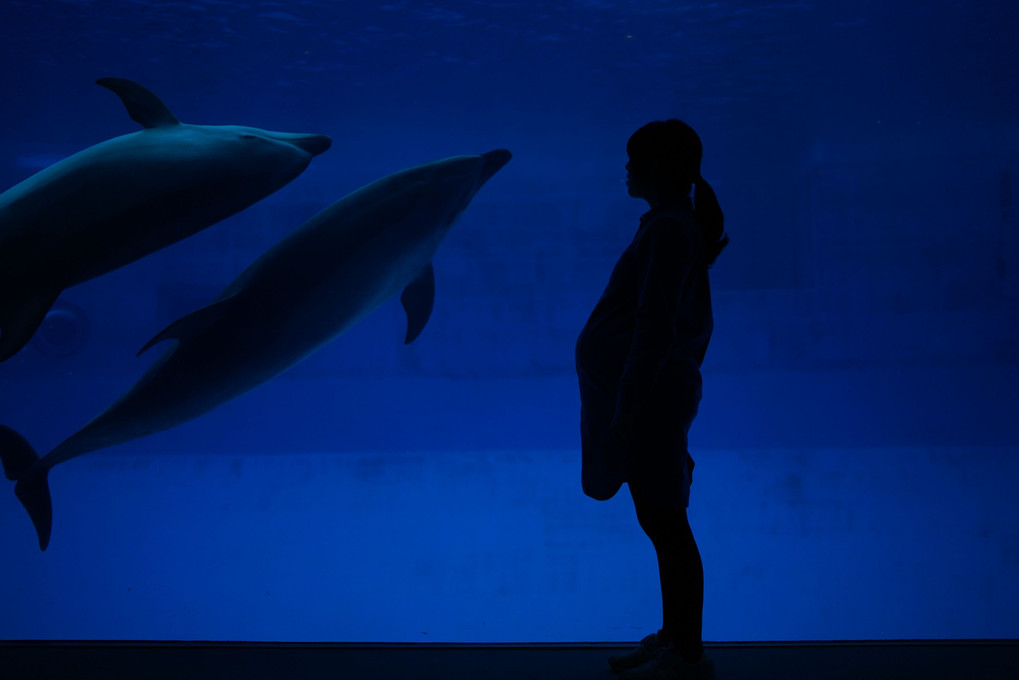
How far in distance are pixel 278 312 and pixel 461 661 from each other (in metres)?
1.41

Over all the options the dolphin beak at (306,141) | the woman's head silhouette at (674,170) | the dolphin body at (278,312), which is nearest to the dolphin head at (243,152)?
the dolphin beak at (306,141)

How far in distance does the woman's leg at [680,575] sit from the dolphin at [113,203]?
1.67 metres

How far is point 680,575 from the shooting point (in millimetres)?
2115

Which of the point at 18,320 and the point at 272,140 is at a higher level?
the point at 272,140

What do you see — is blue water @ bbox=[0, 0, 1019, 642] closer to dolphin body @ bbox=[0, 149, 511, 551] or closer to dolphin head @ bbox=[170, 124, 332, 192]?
dolphin body @ bbox=[0, 149, 511, 551]

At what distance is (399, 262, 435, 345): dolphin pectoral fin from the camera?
10.2 feet

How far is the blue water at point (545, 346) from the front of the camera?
577 cm

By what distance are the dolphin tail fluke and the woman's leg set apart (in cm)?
226

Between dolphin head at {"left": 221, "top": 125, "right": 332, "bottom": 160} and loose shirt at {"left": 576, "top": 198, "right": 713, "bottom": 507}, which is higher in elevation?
dolphin head at {"left": 221, "top": 125, "right": 332, "bottom": 160}

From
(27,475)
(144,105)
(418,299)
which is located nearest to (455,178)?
(418,299)

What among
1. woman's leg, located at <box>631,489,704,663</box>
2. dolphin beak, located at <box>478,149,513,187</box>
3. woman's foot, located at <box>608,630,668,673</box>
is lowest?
woman's foot, located at <box>608,630,668,673</box>

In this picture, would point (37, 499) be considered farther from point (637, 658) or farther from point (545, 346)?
point (545, 346)

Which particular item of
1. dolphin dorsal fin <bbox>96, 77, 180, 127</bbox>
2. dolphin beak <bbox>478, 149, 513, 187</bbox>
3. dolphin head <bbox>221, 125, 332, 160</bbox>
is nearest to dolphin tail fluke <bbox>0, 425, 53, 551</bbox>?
dolphin dorsal fin <bbox>96, 77, 180, 127</bbox>

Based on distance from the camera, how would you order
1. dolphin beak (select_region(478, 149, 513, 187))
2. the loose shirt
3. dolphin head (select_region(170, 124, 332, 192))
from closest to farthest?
the loose shirt → dolphin head (select_region(170, 124, 332, 192)) → dolphin beak (select_region(478, 149, 513, 187))
